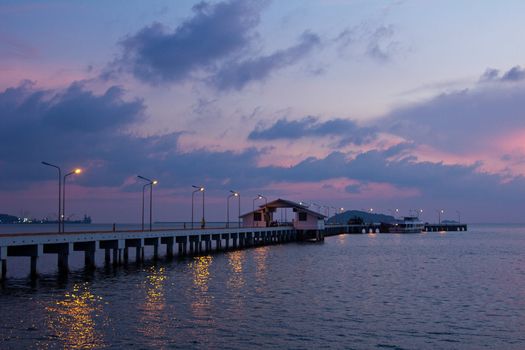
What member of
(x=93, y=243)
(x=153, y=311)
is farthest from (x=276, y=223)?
(x=153, y=311)

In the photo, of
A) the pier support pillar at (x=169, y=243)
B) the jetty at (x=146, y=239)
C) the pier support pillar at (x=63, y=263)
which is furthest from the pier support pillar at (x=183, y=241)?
the pier support pillar at (x=63, y=263)

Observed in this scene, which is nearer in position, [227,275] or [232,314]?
[232,314]

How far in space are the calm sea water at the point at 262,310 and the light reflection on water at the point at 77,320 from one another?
5 cm

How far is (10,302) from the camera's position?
3656cm

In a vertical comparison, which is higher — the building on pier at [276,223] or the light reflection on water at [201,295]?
the building on pier at [276,223]

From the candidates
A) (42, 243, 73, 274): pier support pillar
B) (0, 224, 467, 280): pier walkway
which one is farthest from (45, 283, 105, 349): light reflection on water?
(42, 243, 73, 274): pier support pillar

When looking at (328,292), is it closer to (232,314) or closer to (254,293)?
(254,293)

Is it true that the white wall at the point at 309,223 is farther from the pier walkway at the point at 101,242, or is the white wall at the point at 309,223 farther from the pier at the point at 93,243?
the pier at the point at 93,243

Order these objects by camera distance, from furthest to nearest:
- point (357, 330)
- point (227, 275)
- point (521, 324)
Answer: point (227, 275) < point (521, 324) < point (357, 330)

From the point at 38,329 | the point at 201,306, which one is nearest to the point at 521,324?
the point at 201,306

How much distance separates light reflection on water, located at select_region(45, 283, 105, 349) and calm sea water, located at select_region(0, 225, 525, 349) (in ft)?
0.18

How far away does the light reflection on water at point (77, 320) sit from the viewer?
86.5 feet

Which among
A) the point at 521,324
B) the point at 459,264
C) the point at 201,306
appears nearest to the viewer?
the point at 521,324

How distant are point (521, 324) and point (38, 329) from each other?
24.3 metres
